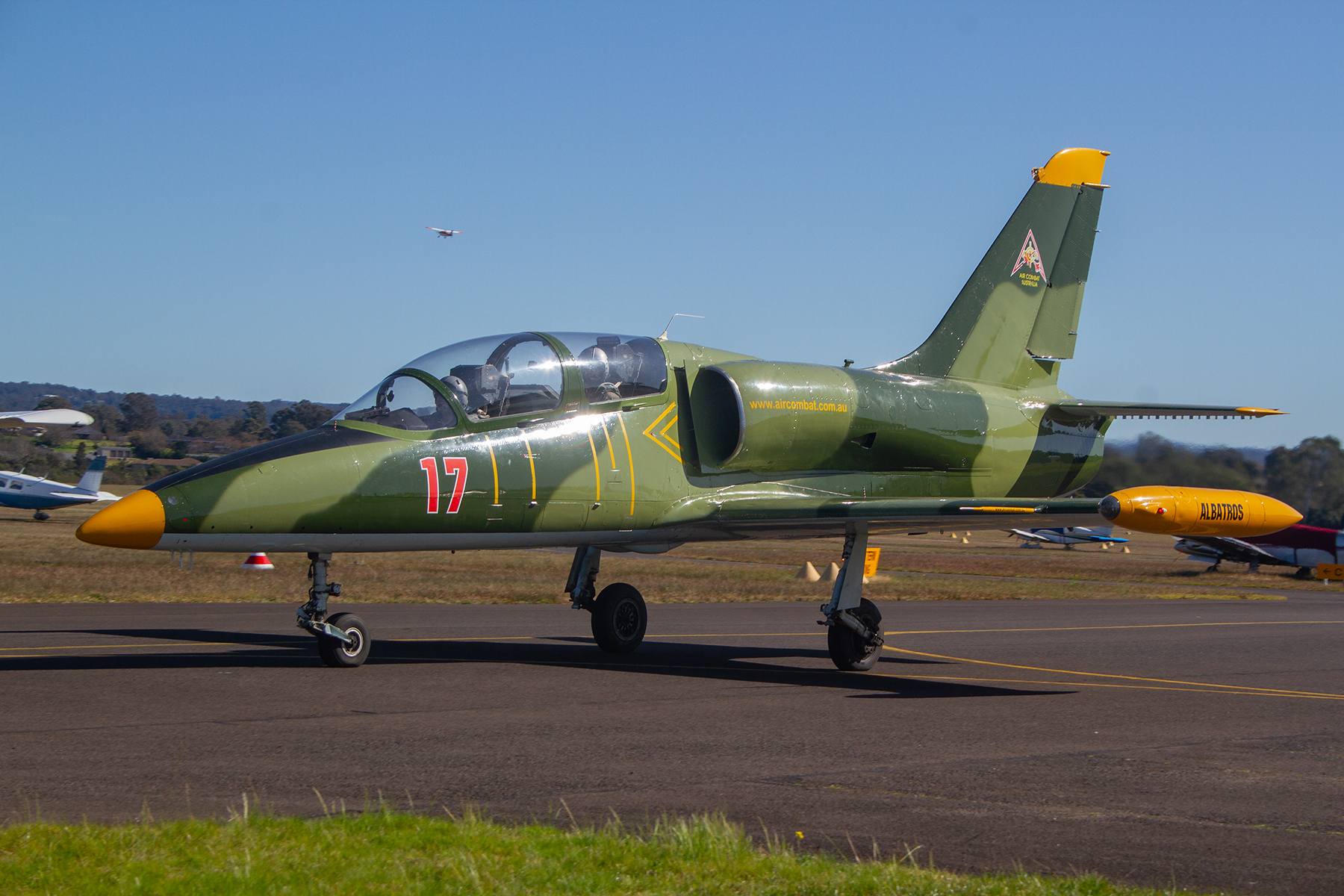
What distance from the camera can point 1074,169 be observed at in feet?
55.4

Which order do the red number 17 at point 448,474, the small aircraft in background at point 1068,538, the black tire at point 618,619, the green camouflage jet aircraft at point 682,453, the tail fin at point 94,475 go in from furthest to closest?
the small aircraft in background at point 1068,538
the tail fin at point 94,475
the black tire at point 618,619
the red number 17 at point 448,474
the green camouflage jet aircraft at point 682,453

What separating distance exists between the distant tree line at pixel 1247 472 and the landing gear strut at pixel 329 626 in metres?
9.84

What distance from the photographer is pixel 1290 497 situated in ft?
69.1

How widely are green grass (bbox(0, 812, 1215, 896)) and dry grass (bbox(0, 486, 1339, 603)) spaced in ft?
57.6

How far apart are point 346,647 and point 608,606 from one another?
3.53 m

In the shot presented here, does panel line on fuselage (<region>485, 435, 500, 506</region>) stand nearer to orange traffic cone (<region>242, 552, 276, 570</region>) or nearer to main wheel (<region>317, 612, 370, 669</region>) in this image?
main wheel (<region>317, 612, 370, 669</region>)

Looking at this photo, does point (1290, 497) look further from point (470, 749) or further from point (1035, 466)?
point (470, 749)

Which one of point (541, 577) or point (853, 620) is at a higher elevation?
point (853, 620)

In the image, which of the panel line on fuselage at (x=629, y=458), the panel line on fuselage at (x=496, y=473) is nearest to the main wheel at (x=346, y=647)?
the panel line on fuselage at (x=496, y=473)

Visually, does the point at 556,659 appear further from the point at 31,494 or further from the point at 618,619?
the point at 31,494

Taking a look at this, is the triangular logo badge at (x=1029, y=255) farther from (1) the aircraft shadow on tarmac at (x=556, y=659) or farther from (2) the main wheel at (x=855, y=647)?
(2) the main wheel at (x=855, y=647)

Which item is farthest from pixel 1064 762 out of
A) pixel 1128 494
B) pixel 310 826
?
pixel 310 826

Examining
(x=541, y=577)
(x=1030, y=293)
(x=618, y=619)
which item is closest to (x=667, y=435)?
(x=618, y=619)

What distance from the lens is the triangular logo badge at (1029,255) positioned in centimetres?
1650
